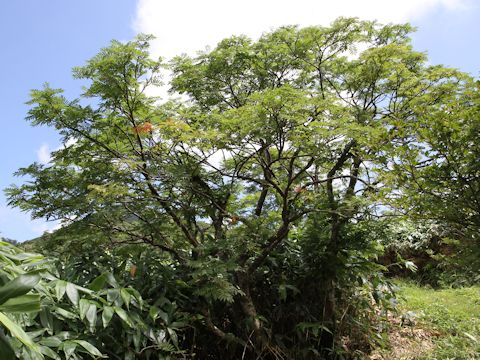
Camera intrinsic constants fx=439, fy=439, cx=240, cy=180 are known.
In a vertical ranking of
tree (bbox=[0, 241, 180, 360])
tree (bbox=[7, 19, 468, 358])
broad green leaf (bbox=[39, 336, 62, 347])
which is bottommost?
broad green leaf (bbox=[39, 336, 62, 347])

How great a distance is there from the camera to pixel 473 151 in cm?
257

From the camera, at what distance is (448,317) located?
17.5ft

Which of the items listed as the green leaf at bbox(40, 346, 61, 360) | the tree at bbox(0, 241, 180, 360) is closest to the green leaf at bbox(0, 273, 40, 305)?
the tree at bbox(0, 241, 180, 360)

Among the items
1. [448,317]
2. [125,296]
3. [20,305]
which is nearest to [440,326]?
[448,317]

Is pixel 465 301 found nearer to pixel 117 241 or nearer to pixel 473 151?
pixel 473 151

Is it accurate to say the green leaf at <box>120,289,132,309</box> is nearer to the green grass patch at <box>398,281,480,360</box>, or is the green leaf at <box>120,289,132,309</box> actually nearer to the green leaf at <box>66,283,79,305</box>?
the green leaf at <box>66,283,79,305</box>

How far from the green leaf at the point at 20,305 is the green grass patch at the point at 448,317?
3.85 m

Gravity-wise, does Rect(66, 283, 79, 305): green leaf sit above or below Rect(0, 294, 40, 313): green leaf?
above

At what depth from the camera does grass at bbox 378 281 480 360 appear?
4328 mm

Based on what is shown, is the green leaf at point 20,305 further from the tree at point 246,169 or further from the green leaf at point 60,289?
the tree at point 246,169

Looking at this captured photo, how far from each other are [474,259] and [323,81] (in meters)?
2.34

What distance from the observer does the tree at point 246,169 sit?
346 centimetres

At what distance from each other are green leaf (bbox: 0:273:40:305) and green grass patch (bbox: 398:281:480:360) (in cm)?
387

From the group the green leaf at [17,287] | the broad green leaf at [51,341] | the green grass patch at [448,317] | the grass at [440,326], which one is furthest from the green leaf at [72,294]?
the green grass patch at [448,317]
